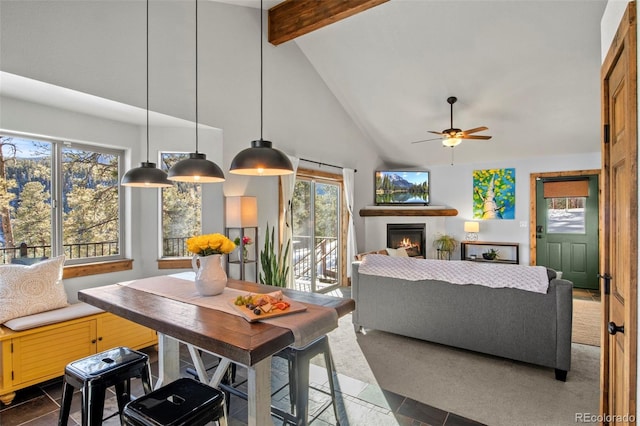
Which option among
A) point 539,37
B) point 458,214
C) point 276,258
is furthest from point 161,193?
point 458,214

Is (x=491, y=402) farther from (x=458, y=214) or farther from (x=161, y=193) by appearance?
(x=458, y=214)

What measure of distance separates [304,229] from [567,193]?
196 inches

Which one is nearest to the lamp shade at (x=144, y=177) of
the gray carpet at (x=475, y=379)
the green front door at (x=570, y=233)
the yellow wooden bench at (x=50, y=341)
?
the yellow wooden bench at (x=50, y=341)

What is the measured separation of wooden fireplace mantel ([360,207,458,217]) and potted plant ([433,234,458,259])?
51cm

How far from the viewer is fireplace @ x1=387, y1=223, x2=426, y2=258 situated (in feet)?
23.2

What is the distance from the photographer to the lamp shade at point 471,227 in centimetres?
684

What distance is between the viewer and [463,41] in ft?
14.1

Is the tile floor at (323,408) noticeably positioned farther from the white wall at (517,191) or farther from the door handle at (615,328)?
the white wall at (517,191)

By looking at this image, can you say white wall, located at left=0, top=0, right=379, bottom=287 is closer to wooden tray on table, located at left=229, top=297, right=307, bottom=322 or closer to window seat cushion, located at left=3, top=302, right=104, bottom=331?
window seat cushion, located at left=3, top=302, right=104, bottom=331

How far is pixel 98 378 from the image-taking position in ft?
5.68

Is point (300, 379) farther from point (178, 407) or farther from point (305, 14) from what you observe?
point (305, 14)

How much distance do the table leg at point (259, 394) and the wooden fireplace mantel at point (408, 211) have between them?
216 inches

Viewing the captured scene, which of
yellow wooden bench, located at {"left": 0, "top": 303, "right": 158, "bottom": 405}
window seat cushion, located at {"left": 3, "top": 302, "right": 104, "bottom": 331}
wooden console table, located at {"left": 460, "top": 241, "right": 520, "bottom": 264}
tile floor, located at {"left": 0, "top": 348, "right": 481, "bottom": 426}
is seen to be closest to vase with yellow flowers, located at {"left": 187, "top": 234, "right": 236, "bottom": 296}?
tile floor, located at {"left": 0, "top": 348, "right": 481, "bottom": 426}

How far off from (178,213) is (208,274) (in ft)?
7.16
